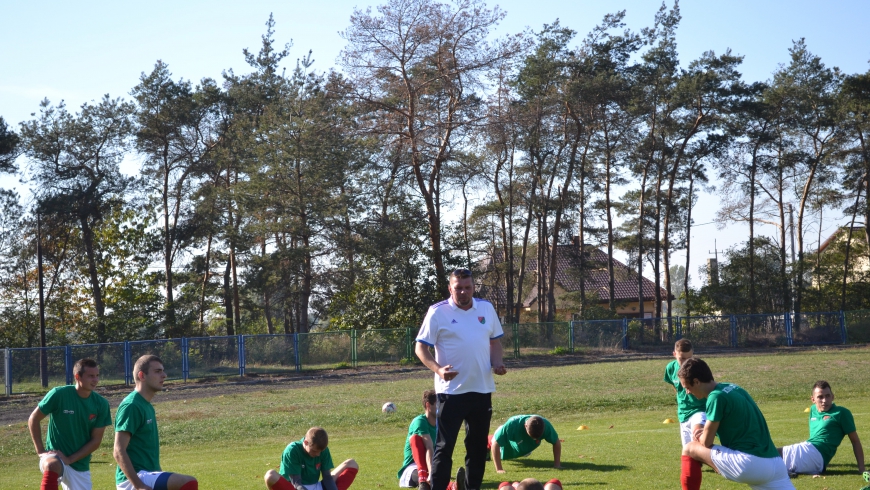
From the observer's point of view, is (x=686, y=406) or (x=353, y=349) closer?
(x=686, y=406)

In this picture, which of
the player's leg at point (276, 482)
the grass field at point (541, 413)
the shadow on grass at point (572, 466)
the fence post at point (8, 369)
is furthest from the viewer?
the fence post at point (8, 369)

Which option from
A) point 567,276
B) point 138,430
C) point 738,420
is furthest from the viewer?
point 567,276

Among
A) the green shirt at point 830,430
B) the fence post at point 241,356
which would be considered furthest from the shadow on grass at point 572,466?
the fence post at point 241,356

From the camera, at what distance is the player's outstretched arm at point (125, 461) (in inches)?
220

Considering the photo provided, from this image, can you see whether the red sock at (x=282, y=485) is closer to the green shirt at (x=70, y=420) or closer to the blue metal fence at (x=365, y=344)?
the green shirt at (x=70, y=420)

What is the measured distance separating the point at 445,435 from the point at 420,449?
5.79ft

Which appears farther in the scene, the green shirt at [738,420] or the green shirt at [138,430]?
the green shirt at [138,430]

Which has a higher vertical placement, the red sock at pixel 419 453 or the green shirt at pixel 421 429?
the green shirt at pixel 421 429

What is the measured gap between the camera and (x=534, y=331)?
37906 mm

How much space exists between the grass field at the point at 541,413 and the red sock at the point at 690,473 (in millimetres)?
1175

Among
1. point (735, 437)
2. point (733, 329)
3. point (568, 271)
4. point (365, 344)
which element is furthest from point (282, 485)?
point (568, 271)

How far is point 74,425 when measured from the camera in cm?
678

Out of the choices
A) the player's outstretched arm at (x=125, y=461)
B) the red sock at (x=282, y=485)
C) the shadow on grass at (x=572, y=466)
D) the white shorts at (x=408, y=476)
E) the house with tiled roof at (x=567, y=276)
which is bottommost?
the shadow on grass at (x=572, y=466)

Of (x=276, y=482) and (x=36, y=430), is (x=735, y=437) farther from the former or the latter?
(x=36, y=430)
